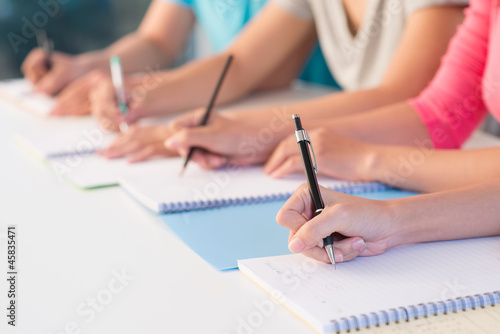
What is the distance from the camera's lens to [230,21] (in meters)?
1.91

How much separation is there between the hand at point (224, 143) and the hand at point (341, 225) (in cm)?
35

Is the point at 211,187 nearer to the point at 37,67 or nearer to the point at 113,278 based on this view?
the point at 113,278

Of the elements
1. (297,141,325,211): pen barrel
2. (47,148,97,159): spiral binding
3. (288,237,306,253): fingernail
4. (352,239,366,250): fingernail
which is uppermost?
(297,141,325,211): pen barrel

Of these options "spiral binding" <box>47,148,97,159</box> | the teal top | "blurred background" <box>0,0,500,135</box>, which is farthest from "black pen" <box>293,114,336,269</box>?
"blurred background" <box>0,0,500,135</box>

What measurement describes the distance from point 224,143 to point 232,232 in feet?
0.90

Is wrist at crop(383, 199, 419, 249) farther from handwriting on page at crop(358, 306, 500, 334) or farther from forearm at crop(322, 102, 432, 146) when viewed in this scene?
forearm at crop(322, 102, 432, 146)

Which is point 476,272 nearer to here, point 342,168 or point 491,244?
point 491,244

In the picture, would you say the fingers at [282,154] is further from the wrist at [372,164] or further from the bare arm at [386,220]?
the bare arm at [386,220]

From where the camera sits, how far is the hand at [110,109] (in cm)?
134

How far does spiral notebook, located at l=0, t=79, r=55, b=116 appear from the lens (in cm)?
156

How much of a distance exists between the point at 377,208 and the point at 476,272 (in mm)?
112

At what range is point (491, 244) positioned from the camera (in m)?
0.69

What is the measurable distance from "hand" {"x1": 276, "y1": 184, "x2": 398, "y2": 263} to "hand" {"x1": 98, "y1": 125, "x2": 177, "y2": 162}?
464 mm

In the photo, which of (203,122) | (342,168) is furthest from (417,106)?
(203,122)
